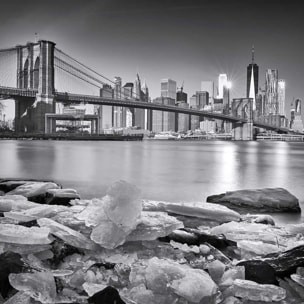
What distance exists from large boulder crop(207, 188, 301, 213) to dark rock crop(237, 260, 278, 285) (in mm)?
1205

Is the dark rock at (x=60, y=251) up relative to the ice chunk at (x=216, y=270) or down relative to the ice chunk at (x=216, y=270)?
up

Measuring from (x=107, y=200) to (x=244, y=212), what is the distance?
1.23m

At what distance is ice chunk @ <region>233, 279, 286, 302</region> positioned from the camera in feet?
2.82

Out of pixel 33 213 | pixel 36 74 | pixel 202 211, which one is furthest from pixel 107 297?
pixel 36 74

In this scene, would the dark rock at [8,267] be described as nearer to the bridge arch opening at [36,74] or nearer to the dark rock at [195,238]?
the dark rock at [195,238]

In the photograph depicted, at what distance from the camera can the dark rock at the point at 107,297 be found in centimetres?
81

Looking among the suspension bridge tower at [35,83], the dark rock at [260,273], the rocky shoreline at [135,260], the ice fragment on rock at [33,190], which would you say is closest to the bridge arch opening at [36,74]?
the suspension bridge tower at [35,83]

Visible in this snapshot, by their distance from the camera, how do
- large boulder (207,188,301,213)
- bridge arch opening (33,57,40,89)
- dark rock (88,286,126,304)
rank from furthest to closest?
bridge arch opening (33,57,40,89) → large boulder (207,188,301,213) → dark rock (88,286,126,304)

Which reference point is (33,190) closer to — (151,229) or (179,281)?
(151,229)

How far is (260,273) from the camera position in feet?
3.10

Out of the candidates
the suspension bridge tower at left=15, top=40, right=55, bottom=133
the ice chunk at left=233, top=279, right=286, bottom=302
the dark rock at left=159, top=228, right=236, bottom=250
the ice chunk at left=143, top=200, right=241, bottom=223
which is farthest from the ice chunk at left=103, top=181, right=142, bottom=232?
the suspension bridge tower at left=15, top=40, right=55, bottom=133

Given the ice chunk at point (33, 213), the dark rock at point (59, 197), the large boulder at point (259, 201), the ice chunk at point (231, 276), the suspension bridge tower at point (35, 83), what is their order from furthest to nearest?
the suspension bridge tower at point (35, 83) → the large boulder at point (259, 201) → the dark rock at point (59, 197) → the ice chunk at point (33, 213) → the ice chunk at point (231, 276)

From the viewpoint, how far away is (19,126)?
28516mm

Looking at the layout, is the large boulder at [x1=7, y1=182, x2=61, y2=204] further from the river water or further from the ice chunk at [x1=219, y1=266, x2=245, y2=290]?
the ice chunk at [x1=219, y1=266, x2=245, y2=290]
